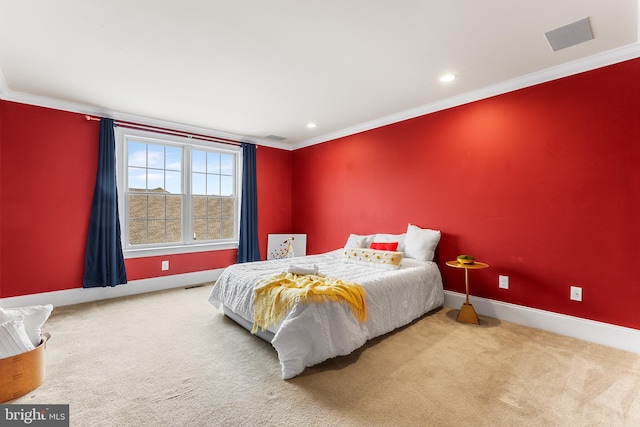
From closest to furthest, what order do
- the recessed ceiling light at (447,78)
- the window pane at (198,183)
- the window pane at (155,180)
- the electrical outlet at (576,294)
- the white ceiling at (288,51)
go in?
1. the white ceiling at (288,51)
2. the electrical outlet at (576,294)
3. the recessed ceiling light at (447,78)
4. the window pane at (155,180)
5. the window pane at (198,183)

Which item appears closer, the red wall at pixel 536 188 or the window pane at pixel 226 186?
the red wall at pixel 536 188

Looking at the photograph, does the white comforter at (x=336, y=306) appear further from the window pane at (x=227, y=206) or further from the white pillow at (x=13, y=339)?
the window pane at (x=227, y=206)

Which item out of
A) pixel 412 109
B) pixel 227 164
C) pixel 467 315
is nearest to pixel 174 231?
pixel 227 164

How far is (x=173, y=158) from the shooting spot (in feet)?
15.5

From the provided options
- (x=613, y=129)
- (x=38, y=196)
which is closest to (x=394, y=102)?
(x=613, y=129)

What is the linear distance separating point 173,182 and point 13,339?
10.3 feet

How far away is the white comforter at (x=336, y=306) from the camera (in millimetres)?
2172

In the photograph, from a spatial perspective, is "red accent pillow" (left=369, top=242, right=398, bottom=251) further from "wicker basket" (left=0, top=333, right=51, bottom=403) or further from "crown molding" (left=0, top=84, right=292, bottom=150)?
"wicker basket" (left=0, top=333, right=51, bottom=403)

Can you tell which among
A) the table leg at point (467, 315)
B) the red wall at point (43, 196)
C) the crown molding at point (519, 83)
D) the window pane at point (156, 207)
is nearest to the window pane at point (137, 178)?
the window pane at point (156, 207)

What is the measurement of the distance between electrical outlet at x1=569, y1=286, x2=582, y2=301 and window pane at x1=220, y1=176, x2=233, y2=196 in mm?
4835

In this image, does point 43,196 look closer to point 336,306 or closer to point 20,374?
point 20,374

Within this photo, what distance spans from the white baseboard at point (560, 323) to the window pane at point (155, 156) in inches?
179

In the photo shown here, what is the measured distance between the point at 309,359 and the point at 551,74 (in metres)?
3.45

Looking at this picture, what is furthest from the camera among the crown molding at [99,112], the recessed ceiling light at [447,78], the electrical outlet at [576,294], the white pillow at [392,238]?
the white pillow at [392,238]
